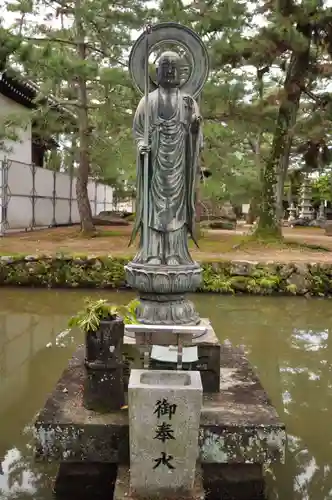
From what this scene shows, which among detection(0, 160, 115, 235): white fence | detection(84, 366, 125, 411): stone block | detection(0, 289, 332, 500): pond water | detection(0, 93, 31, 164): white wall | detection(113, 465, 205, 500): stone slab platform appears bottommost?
detection(0, 289, 332, 500): pond water

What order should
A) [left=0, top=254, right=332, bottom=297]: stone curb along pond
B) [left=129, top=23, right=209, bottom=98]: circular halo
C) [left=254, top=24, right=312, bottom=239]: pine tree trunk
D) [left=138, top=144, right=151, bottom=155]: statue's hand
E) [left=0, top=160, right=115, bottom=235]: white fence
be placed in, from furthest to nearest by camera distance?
[left=0, top=160, right=115, bottom=235]: white fence, [left=254, top=24, right=312, bottom=239]: pine tree trunk, [left=0, top=254, right=332, bottom=297]: stone curb along pond, [left=129, top=23, right=209, bottom=98]: circular halo, [left=138, top=144, right=151, bottom=155]: statue's hand

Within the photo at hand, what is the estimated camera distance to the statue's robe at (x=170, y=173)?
438 cm

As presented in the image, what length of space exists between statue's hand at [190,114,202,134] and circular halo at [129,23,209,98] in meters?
0.32

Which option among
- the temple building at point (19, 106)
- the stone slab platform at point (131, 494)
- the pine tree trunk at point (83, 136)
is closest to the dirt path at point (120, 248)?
the pine tree trunk at point (83, 136)

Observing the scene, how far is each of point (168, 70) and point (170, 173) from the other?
0.85 m

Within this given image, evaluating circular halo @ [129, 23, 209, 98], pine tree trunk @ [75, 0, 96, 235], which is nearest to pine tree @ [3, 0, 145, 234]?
pine tree trunk @ [75, 0, 96, 235]

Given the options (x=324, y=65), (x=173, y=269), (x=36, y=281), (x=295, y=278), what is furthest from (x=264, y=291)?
(x=324, y=65)

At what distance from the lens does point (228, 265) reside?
10.7 metres

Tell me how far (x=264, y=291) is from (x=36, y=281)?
465 centimetres

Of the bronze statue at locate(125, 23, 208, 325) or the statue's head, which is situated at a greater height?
the statue's head

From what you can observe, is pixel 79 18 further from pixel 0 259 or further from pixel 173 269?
pixel 173 269

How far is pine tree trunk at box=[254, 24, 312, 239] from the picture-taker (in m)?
14.1

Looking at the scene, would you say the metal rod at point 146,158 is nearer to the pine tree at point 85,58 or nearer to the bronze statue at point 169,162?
the bronze statue at point 169,162

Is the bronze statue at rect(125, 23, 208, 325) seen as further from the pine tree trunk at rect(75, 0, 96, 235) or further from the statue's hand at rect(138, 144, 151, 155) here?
the pine tree trunk at rect(75, 0, 96, 235)
